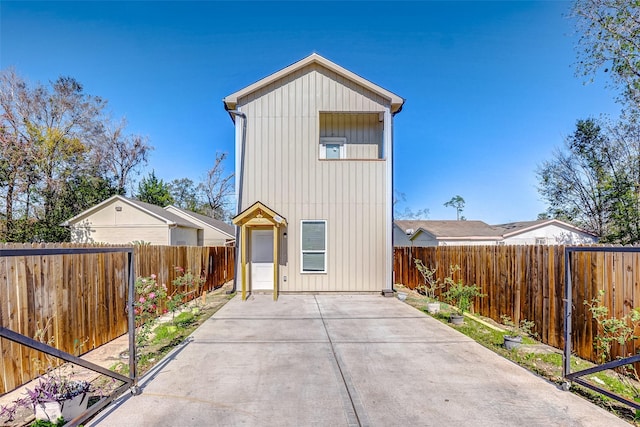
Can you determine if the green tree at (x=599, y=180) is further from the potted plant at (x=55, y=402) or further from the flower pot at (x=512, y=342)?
the potted plant at (x=55, y=402)

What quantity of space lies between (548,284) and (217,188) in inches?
1412

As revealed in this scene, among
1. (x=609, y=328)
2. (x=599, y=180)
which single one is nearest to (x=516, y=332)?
(x=609, y=328)

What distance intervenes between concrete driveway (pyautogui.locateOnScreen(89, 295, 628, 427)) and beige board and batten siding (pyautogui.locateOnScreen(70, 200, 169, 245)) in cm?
1314

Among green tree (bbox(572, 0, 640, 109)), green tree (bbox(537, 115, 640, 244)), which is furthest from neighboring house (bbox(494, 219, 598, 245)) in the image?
green tree (bbox(572, 0, 640, 109))

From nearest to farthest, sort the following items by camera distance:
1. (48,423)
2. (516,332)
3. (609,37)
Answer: (48,423) < (516,332) < (609,37)

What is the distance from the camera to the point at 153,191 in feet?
105

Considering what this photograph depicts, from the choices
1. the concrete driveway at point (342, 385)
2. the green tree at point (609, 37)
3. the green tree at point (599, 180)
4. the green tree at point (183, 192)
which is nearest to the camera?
the concrete driveway at point (342, 385)

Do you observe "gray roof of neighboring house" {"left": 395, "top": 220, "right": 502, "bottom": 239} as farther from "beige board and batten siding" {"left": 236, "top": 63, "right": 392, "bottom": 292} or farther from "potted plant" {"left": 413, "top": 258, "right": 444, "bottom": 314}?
"beige board and batten siding" {"left": 236, "top": 63, "right": 392, "bottom": 292}

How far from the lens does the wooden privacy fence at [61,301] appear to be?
3.70 meters

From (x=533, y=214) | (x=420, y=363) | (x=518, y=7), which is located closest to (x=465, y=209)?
(x=533, y=214)

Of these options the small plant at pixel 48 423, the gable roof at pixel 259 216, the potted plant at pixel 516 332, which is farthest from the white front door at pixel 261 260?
the small plant at pixel 48 423

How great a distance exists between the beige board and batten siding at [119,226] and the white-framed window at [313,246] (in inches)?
419

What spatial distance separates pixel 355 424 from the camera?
9.83 ft

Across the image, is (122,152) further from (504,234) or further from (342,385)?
(504,234)
